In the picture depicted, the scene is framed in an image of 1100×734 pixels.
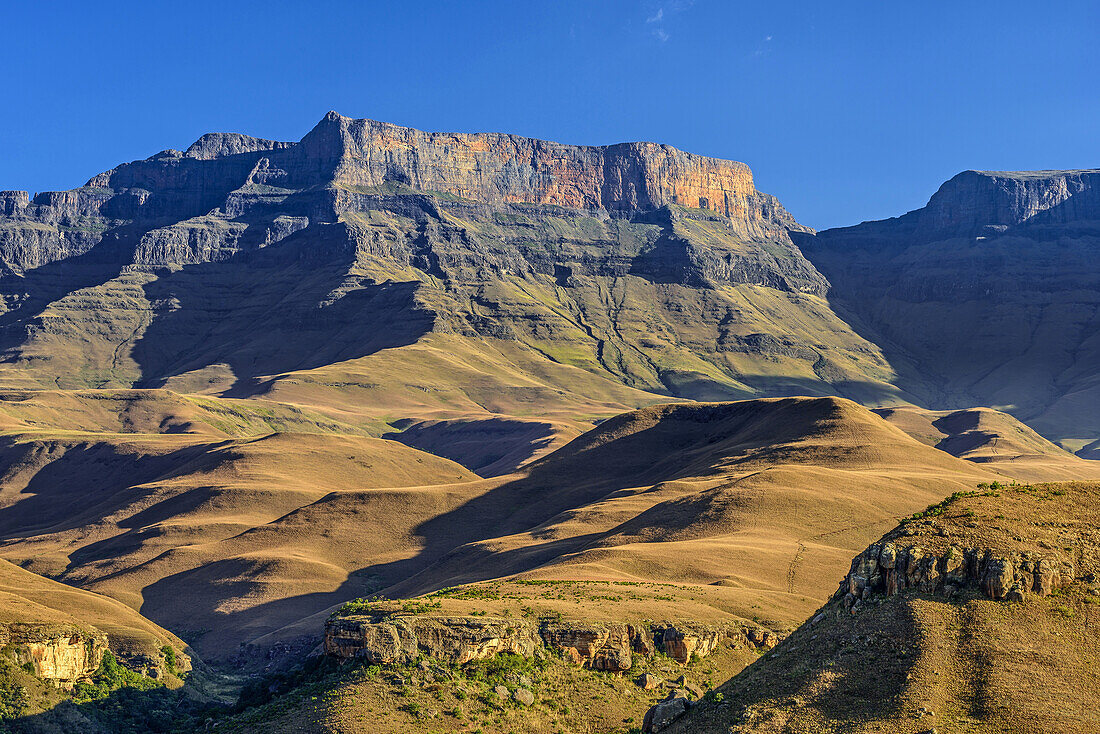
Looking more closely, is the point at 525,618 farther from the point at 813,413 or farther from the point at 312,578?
the point at 813,413

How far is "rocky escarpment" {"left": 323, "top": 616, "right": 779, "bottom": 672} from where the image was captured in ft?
247

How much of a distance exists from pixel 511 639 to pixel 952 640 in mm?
31271

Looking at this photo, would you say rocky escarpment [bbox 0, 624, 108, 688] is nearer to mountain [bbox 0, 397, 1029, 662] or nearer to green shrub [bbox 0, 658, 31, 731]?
green shrub [bbox 0, 658, 31, 731]

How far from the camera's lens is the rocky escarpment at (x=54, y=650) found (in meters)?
86.1

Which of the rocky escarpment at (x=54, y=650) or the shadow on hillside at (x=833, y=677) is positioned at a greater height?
the shadow on hillside at (x=833, y=677)

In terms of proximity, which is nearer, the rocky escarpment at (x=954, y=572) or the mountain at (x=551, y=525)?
the rocky escarpment at (x=954, y=572)

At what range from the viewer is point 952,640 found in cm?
5188

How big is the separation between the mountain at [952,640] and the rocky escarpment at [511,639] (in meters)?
22.6

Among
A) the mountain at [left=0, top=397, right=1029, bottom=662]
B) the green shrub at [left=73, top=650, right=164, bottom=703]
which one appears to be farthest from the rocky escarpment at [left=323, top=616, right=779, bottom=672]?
the green shrub at [left=73, top=650, right=164, bottom=703]

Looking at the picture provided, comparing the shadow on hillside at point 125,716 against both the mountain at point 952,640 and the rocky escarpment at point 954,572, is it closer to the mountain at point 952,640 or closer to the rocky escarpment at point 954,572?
the mountain at point 952,640

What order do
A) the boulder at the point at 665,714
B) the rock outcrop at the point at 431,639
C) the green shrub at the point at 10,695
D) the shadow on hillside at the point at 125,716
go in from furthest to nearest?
the shadow on hillside at the point at 125,716 → the green shrub at the point at 10,695 → the rock outcrop at the point at 431,639 → the boulder at the point at 665,714

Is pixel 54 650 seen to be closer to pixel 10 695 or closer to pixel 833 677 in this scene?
pixel 10 695

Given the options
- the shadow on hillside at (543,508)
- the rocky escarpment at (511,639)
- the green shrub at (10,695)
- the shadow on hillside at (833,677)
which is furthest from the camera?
the shadow on hillside at (543,508)

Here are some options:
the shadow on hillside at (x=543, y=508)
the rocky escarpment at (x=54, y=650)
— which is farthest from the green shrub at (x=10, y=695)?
the shadow on hillside at (x=543, y=508)
